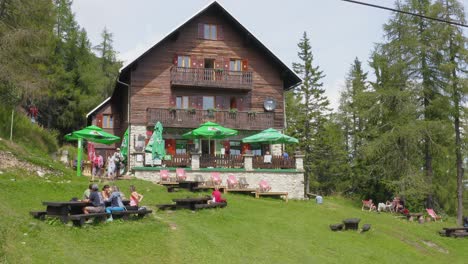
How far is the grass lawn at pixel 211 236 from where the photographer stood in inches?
474

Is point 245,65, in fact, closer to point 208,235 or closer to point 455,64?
point 455,64

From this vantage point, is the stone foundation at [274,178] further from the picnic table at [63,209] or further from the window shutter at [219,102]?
the picnic table at [63,209]

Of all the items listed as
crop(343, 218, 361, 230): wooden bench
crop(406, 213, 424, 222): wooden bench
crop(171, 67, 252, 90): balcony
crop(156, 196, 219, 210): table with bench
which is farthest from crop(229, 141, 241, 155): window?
crop(156, 196, 219, 210): table with bench

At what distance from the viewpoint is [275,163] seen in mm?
28000

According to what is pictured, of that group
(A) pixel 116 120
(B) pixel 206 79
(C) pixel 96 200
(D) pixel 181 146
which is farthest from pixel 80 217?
(A) pixel 116 120

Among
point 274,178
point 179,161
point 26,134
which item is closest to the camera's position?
point 179,161

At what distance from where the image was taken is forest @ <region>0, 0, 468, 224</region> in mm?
27734

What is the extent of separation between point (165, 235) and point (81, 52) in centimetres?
3532

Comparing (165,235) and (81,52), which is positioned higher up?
(81,52)

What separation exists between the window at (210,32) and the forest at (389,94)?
9.16m

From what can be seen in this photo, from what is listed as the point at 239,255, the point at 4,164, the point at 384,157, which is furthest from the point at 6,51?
the point at 384,157

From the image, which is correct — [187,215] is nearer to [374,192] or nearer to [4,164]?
[4,164]

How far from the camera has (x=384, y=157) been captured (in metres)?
33.1

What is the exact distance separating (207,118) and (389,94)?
11.4 meters
